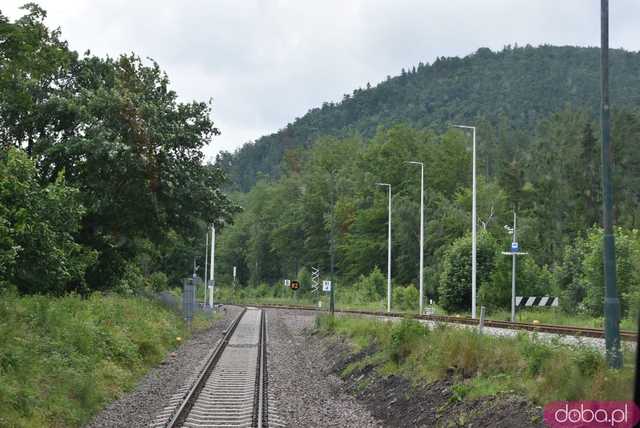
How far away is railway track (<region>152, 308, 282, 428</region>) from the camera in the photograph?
1455 centimetres

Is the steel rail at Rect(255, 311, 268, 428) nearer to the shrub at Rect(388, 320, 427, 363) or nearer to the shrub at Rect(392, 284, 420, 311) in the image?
the shrub at Rect(388, 320, 427, 363)

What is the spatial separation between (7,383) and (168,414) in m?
3.14

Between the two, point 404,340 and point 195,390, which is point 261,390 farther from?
point 404,340

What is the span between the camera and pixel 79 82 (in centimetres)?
4131

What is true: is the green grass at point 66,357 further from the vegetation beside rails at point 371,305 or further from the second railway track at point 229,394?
the vegetation beside rails at point 371,305

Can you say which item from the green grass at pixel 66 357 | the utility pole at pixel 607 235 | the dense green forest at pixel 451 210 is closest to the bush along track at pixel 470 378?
the utility pole at pixel 607 235

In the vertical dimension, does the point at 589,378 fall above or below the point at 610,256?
below

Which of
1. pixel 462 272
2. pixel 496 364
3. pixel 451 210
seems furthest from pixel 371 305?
pixel 496 364

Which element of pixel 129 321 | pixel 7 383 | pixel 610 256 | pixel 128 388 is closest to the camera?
pixel 610 256

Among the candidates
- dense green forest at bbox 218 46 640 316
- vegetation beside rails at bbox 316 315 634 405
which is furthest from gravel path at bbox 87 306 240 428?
dense green forest at bbox 218 46 640 316

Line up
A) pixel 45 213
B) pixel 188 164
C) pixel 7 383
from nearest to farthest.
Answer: pixel 7 383
pixel 45 213
pixel 188 164

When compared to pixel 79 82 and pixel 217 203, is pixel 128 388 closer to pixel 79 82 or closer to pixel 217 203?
pixel 217 203

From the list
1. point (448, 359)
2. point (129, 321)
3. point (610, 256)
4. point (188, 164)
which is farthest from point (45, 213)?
point (610, 256)

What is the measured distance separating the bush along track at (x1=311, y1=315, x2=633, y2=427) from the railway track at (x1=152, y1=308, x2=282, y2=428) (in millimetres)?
2484
